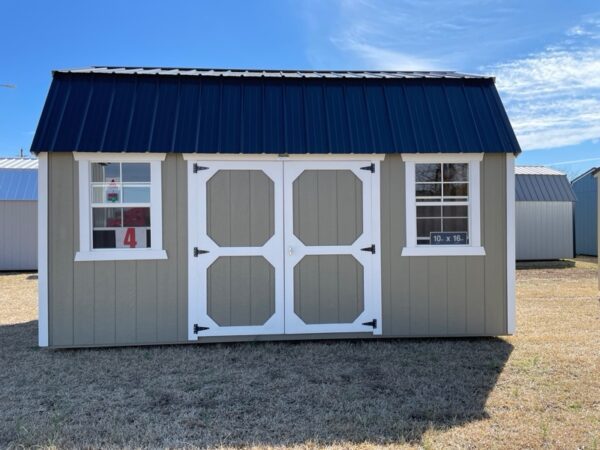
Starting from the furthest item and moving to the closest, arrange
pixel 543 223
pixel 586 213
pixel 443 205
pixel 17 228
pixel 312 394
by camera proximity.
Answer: pixel 586 213 < pixel 543 223 < pixel 17 228 < pixel 443 205 < pixel 312 394

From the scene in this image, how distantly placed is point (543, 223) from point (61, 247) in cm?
1463

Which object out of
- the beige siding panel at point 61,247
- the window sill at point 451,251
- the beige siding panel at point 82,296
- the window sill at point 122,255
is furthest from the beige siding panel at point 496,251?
the beige siding panel at point 61,247

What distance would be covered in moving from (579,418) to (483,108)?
3689 millimetres

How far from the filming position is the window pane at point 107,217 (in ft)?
17.9

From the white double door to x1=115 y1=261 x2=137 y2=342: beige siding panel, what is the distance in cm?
66

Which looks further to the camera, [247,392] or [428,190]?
[428,190]

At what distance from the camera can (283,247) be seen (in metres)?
5.59

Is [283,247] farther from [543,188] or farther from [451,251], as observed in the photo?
[543,188]

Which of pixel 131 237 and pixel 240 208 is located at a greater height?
pixel 240 208

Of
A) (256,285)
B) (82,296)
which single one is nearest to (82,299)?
(82,296)

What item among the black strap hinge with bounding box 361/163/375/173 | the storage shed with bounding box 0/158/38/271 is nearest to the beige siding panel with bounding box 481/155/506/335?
the black strap hinge with bounding box 361/163/375/173

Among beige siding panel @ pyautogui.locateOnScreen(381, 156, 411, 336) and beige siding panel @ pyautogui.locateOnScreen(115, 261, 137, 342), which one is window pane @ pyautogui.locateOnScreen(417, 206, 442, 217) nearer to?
beige siding panel @ pyautogui.locateOnScreen(381, 156, 411, 336)

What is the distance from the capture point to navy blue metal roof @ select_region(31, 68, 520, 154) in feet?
17.6

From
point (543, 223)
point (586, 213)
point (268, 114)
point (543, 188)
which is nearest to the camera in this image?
point (268, 114)
